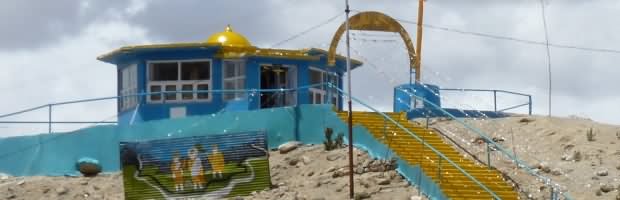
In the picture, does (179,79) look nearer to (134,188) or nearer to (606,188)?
(134,188)

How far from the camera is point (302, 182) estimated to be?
31000mm

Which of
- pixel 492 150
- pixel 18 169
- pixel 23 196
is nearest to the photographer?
pixel 492 150

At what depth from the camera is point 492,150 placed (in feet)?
106

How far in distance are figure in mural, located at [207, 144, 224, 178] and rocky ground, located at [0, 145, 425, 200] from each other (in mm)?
1156

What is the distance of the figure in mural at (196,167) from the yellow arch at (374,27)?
6.81 meters

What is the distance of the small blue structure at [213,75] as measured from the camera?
38.7 metres

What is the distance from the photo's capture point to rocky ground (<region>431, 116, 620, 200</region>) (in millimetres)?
29344

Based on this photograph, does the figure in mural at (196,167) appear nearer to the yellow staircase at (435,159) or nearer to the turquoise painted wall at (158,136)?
the turquoise painted wall at (158,136)

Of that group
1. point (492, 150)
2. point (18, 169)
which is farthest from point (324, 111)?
point (18, 169)

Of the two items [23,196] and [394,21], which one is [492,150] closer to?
[394,21]

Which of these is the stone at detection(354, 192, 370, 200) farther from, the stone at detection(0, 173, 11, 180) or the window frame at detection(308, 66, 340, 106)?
the stone at detection(0, 173, 11, 180)

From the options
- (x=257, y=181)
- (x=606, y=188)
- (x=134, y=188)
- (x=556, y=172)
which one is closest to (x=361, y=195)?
(x=257, y=181)

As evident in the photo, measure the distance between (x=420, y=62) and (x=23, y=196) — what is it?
1195cm

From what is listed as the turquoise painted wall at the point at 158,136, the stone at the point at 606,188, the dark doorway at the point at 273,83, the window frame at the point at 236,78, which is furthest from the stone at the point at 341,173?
the window frame at the point at 236,78
